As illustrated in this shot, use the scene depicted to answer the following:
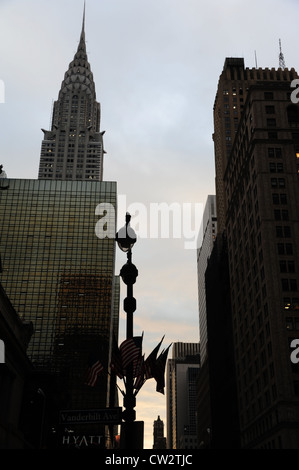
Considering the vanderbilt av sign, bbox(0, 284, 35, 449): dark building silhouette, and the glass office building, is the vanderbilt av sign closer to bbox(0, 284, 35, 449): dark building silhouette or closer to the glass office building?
bbox(0, 284, 35, 449): dark building silhouette

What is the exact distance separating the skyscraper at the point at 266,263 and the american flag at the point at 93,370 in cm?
5447

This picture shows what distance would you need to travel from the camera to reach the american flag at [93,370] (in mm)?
18844

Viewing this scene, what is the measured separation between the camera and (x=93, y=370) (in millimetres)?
19078

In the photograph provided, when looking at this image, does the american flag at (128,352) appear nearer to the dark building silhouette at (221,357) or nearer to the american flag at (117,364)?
the american flag at (117,364)

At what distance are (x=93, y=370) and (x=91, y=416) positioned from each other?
3673mm

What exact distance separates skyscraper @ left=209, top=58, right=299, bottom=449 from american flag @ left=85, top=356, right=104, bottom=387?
5447cm

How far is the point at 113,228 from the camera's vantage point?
483ft

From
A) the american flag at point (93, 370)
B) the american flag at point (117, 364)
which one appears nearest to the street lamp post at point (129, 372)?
the american flag at point (117, 364)

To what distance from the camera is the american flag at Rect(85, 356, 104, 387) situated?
61.8 feet

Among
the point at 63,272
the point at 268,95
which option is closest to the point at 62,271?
the point at 63,272
